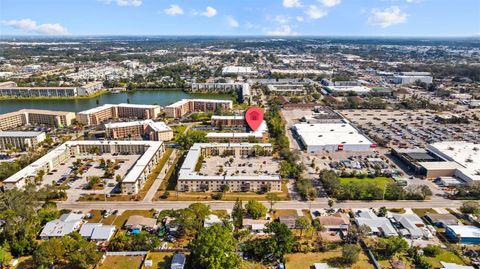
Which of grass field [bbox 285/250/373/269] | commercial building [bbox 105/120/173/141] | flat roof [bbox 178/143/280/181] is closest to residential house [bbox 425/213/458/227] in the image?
grass field [bbox 285/250/373/269]

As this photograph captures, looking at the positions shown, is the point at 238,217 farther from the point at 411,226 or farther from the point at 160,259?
the point at 411,226

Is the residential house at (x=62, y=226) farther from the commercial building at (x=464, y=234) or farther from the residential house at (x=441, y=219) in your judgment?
the commercial building at (x=464, y=234)

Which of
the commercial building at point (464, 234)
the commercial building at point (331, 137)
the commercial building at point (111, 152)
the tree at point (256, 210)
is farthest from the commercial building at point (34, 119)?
the commercial building at point (464, 234)

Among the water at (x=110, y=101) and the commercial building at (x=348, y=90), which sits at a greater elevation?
the commercial building at (x=348, y=90)

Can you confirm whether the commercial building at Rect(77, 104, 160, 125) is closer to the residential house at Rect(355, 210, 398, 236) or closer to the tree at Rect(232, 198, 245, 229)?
Answer: the tree at Rect(232, 198, 245, 229)

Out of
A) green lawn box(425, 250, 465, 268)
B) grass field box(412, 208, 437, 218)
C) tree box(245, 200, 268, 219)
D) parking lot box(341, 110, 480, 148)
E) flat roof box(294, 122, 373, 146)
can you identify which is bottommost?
green lawn box(425, 250, 465, 268)

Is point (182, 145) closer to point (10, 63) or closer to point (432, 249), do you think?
point (432, 249)
